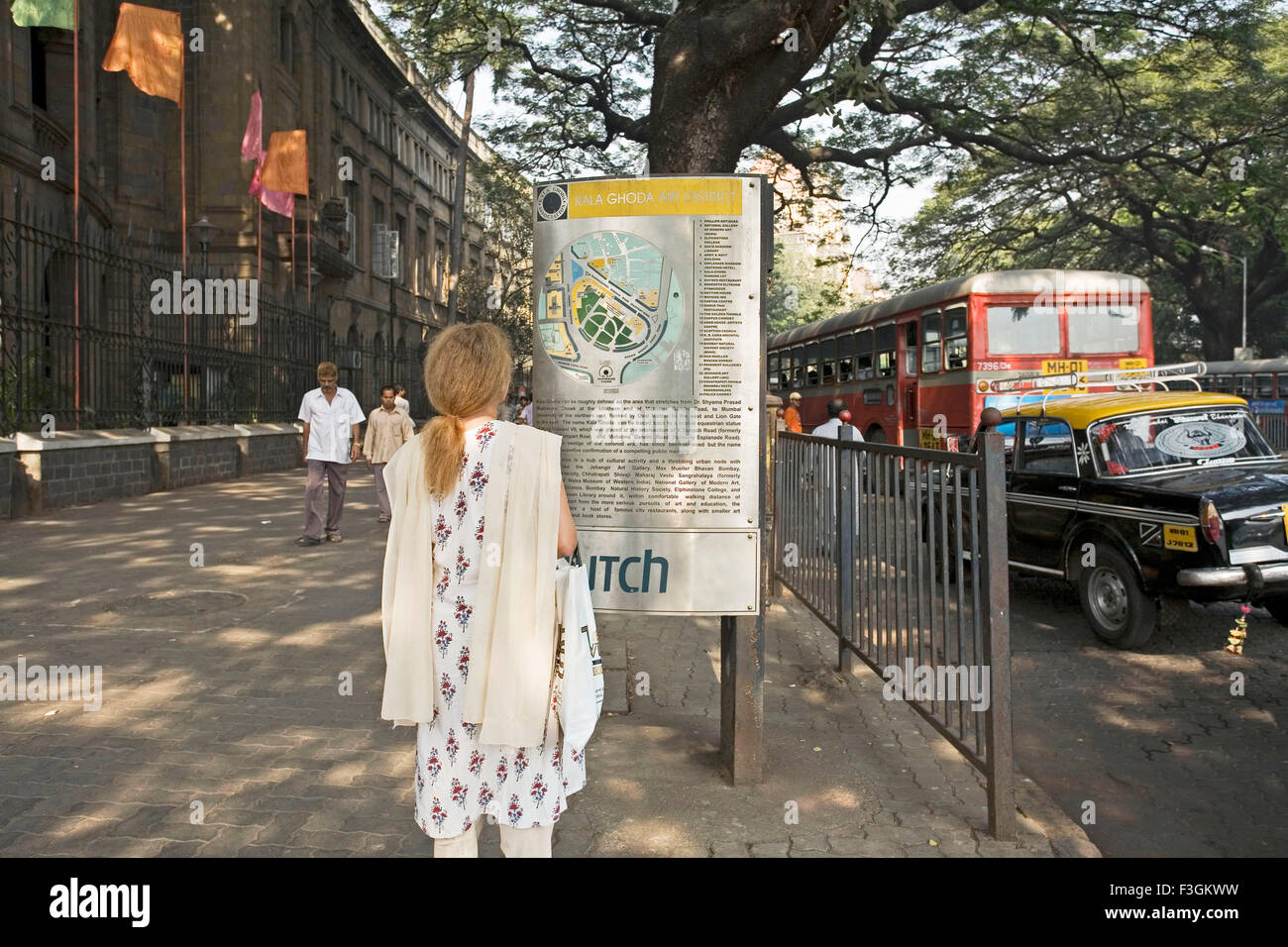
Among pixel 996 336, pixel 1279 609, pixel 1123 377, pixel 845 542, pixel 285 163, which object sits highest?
pixel 285 163

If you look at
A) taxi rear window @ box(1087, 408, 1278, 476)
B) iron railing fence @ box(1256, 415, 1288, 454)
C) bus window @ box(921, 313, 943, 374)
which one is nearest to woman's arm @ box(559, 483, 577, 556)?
taxi rear window @ box(1087, 408, 1278, 476)

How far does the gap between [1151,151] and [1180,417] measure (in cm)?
1228

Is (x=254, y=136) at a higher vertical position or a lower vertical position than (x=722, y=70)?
higher

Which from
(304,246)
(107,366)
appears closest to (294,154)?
(304,246)

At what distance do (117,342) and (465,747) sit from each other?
44.2ft

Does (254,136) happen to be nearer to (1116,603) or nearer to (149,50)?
(149,50)

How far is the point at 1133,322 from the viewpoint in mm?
16469

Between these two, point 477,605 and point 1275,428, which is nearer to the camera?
point 477,605

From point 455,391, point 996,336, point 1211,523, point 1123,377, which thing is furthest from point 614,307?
point 996,336

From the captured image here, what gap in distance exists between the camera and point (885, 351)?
19828mm

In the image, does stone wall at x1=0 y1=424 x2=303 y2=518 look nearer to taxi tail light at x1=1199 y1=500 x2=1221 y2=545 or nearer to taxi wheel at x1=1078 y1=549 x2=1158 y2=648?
taxi wheel at x1=1078 y1=549 x2=1158 y2=648

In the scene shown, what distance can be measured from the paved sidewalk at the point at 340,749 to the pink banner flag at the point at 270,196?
55.0ft

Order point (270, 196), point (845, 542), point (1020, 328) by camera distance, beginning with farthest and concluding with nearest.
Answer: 1. point (270, 196)
2. point (1020, 328)
3. point (845, 542)

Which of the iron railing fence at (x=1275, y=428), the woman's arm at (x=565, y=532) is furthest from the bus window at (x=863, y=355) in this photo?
the woman's arm at (x=565, y=532)
